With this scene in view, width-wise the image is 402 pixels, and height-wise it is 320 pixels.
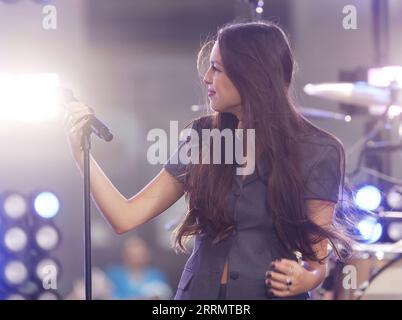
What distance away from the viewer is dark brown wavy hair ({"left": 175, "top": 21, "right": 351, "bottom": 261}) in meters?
1.62

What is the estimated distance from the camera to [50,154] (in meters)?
3.24

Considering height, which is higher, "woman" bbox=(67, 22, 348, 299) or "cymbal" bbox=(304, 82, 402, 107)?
"cymbal" bbox=(304, 82, 402, 107)

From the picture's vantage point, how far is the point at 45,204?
3.19m

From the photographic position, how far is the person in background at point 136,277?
3.45m

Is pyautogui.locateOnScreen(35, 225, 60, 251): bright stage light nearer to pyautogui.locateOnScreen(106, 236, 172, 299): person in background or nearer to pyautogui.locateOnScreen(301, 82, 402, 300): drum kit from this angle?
pyautogui.locateOnScreen(106, 236, 172, 299): person in background

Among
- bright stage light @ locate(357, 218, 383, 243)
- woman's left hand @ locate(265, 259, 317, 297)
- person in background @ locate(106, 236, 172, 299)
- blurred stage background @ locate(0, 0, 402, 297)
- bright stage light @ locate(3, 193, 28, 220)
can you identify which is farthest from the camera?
blurred stage background @ locate(0, 0, 402, 297)

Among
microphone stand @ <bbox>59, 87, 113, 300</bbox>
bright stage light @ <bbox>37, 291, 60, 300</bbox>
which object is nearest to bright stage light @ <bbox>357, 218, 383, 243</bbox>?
bright stage light @ <bbox>37, 291, 60, 300</bbox>

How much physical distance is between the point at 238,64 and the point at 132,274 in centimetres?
206

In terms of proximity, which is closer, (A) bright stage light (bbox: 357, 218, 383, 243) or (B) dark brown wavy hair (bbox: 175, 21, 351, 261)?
(B) dark brown wavy hair (bbox: 175, 21, 351, 261)

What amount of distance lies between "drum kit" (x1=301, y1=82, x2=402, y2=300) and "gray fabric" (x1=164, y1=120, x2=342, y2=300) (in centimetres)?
123

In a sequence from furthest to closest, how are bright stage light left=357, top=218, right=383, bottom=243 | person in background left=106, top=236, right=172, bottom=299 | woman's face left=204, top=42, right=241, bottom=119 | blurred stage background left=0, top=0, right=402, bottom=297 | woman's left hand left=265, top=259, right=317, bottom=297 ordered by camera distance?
blurred stage background left=0, top=0, right=402, bottom=297 < person in background left=106, top=236, right=172, bottom=299 < bright stage light left=357, top=218, right=383, bottom=243 < woman's face left=204, top=42, right=241, bottom=119 < woman's left hand left=265, top=259, right=317, bottom=297

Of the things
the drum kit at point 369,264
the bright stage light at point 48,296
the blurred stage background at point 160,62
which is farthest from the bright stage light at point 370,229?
the bright stage light at point 48,296

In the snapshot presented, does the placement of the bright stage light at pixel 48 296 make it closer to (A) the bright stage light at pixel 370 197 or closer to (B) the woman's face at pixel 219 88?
(A) the bright stage light at pixel 370 197
